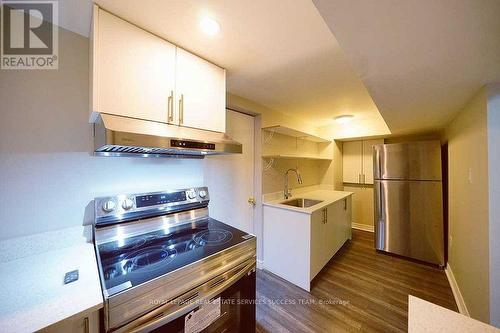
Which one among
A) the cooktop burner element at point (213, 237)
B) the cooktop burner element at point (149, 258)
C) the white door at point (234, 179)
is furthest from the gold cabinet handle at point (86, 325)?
the white door at point (234, 179)

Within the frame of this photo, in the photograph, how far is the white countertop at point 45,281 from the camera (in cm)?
55

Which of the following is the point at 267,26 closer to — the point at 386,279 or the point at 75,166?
the point at 75,166

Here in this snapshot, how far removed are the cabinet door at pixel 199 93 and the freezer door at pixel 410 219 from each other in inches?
107

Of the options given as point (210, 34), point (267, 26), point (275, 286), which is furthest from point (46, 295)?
point (275, 286)

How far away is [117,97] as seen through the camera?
904 millimetres

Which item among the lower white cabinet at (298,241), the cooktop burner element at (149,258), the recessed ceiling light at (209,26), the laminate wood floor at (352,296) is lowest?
the laminate wood floor at (352,296)

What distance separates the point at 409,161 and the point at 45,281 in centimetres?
360

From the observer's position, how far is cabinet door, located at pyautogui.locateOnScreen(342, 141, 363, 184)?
3.73m

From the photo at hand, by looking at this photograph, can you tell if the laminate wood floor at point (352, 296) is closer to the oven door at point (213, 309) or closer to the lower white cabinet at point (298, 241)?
the lower white cabinet at point (298, 241)

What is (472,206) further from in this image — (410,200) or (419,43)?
(419,43)

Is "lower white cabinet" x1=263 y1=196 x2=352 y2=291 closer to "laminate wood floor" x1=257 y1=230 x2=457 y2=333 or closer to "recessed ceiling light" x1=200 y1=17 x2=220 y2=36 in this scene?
"laminate wood floor" x1=257 y1=230 x2=457 y2=333

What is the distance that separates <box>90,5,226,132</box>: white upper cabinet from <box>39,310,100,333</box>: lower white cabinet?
32.3 inches

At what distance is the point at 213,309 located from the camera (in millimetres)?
936

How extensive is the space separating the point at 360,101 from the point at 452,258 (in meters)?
2.07
